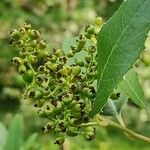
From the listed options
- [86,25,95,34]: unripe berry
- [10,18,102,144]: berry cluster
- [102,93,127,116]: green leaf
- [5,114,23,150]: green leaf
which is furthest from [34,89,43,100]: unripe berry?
[5,114,23,150]: green leaf

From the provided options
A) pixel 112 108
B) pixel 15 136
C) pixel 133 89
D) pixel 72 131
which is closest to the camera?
pixel 72 131

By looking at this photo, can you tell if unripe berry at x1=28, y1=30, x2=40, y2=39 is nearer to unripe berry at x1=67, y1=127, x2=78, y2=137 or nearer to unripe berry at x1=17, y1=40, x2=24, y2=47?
unripe berry at x1=17, y1=40, x2=24, y2=47

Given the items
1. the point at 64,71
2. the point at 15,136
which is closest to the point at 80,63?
the point at 64,71

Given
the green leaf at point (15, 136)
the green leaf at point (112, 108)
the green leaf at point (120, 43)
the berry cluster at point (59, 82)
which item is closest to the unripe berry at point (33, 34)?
the berry cluster at point (59, 82)

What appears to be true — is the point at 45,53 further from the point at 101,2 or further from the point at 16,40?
the point at 101,2

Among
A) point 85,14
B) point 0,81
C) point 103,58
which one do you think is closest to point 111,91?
point 103,58

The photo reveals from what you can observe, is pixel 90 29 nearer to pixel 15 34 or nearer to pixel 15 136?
pixel 15 34

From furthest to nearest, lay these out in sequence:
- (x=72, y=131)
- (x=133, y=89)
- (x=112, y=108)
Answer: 1. (x=112, y=108)
2. (x=133, y=89)
3. (x=72, y=131)
